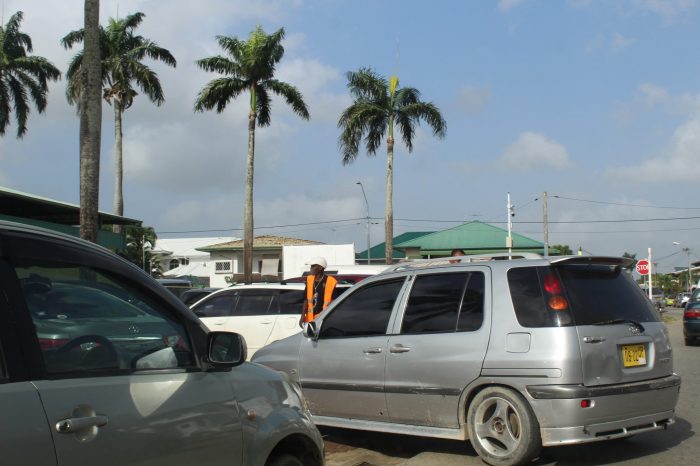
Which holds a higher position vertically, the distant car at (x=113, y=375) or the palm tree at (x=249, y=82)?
the palm tree at (x=249, y=82)

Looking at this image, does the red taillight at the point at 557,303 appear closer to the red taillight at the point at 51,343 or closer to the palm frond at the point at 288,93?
the red taillight at the point at 51,343

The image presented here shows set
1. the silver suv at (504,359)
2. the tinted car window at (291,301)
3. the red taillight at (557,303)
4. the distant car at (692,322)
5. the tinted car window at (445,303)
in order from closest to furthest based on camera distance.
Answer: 1. the silver suv at (504,359)
2. the red taillight at (557,303)
3. the tinted car window at (445,303)
4. the tinted car window at (291,301)
5. the distant car at (692,322)

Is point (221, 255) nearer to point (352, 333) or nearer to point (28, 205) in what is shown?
point (28, 205)

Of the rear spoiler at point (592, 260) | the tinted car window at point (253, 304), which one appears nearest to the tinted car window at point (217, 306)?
the tinted car window at point (253, 304)

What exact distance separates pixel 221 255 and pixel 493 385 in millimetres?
54889

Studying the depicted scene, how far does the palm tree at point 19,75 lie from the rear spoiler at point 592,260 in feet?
125

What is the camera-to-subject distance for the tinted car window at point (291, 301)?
11.0 meters

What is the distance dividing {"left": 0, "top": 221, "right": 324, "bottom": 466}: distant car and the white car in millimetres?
7060

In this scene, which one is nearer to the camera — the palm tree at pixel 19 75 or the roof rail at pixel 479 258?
the roof rail at pixel 479 258

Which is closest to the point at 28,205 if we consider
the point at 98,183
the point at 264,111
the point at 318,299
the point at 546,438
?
the point at 264,111

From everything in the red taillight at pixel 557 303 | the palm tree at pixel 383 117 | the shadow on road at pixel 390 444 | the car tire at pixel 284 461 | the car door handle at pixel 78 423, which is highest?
the palm tree at pixel 383 117

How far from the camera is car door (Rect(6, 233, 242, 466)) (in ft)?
8.64

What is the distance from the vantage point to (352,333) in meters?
6.79

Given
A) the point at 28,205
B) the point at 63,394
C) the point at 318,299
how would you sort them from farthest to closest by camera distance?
the point at 28,205 < the point at 318,299 < the point at 63,394
